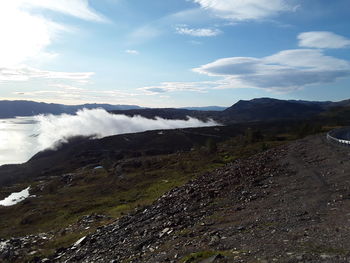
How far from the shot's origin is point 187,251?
57.1 ft

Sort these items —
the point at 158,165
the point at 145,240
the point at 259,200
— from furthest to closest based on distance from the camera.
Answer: the point at 158,165
the point at 259,200
the point at 145,240

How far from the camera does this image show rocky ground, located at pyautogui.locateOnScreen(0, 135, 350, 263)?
48.9ft

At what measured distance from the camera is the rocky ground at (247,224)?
14.9 metres

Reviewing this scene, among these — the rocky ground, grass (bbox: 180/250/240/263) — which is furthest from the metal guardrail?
grass (bbox: 180/250/240/263)

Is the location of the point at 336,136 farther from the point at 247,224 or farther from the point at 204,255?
the point at 204,255

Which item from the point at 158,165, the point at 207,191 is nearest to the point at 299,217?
the point at 207,191

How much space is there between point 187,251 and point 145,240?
615cm

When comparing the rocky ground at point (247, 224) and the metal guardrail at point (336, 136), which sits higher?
the metal guardrail at point (336, 136)

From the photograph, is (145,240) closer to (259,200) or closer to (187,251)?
(187,251)

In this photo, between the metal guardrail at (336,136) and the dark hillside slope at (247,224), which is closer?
the dark hillside slope at (247,224)

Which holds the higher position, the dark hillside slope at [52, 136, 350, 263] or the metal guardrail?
the metal guardrail

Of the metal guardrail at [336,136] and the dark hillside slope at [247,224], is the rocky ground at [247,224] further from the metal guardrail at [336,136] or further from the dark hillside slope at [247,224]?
the metal guardrail at [336,136]

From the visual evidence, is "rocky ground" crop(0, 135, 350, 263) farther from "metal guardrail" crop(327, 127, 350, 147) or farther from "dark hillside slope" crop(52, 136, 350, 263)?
"metal guardrail" crop(327, 127, 350, 147)

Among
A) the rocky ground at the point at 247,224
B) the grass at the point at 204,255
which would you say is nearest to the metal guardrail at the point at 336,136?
the rocky ground at the point at 247,224
